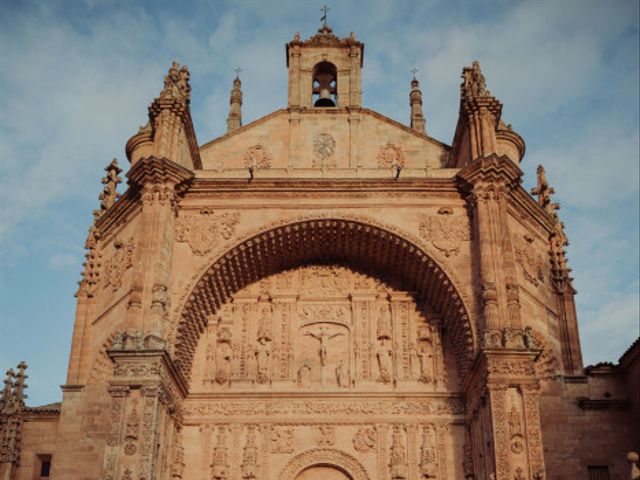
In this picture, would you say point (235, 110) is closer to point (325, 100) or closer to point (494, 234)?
point (325, 100)

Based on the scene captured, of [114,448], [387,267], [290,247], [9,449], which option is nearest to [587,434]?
[387,267]

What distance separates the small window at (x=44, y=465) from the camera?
1714 cm

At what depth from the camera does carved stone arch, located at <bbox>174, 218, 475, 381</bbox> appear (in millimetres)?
17016

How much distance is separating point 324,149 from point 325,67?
3.32 metres

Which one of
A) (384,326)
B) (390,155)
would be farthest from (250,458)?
(390,155)

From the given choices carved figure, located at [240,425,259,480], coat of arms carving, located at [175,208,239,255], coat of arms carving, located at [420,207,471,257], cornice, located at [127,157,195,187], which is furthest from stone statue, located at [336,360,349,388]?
cornice, located at [127,157,195,187]

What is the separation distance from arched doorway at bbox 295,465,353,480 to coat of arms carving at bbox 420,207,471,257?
16.3ft

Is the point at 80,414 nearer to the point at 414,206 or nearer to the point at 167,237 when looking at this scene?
the point at 167,237

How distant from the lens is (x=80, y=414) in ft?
55.3

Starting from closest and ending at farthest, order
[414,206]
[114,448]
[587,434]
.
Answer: [114,448] → [587,434] → [414,206]

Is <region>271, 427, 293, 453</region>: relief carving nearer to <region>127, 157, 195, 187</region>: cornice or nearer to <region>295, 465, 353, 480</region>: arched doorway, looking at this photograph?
<region>295, 465, 353, 480</region>: arched doorway

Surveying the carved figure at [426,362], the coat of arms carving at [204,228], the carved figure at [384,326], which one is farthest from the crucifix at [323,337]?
the coat of arms carving at [204,228]

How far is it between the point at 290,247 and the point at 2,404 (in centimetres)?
688

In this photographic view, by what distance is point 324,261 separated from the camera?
746 inches
